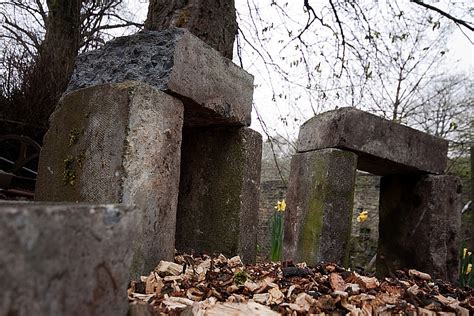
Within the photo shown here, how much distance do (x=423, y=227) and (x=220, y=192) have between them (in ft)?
6.53

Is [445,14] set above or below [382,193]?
above

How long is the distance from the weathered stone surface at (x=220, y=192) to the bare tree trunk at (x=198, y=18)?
747mm

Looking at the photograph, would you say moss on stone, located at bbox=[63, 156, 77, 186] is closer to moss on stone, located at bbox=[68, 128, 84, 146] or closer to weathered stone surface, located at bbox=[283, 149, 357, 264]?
moss on stone, located at bbox=[68, 128, 84, 146]

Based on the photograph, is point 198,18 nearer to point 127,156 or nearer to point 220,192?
point 220,192

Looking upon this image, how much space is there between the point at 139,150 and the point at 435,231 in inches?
107

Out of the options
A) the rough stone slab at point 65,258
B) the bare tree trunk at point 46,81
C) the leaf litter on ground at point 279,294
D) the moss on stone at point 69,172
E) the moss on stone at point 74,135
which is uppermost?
the bare tree trunk at point 46,81

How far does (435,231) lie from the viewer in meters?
3.49

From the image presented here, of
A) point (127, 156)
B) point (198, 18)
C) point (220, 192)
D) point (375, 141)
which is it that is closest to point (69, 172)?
point (127, 156)

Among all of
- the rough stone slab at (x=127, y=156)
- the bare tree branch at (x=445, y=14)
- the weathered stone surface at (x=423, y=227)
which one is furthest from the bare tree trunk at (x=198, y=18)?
the bare tree branch at (x=445, y=14)

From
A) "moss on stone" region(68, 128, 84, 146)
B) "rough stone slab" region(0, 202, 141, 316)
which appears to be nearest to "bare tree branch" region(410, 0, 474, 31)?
"moss on stone" region(68, 128, 84, 146)

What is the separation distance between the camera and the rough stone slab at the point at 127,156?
5.62 ft

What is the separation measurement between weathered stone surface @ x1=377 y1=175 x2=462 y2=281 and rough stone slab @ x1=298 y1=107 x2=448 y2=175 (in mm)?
172

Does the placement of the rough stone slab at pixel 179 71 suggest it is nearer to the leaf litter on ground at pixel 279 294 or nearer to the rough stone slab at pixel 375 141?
the leaf litter on ground at pixel 279 294

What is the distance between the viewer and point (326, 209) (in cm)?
300
